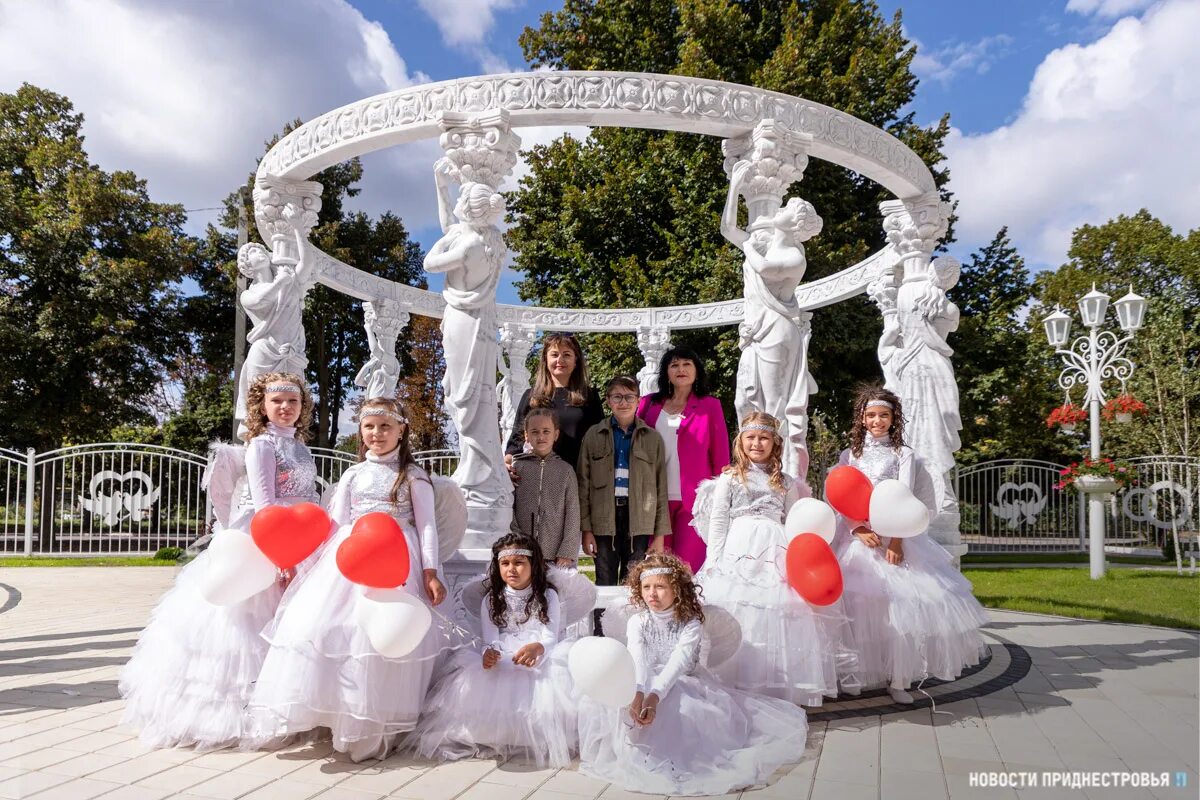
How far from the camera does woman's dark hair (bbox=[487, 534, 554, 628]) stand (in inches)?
154

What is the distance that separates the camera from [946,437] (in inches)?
287

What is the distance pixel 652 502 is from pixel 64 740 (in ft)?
11.1

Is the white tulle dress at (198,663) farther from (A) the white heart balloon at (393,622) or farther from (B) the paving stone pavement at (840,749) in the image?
(A) the white heart balloon at (393,622)

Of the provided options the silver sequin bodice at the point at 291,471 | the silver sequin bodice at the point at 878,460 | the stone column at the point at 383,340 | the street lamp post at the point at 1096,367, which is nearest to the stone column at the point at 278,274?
the silver sequin bodice at the point at 291,471

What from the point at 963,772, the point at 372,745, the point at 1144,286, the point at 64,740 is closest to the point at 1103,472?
the point at 963,772

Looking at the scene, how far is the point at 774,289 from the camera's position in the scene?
5535 mm

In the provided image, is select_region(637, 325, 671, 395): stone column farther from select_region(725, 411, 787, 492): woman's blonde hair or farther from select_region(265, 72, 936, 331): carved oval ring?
select_region(725, 411, 787, 492): woman's blonde hair

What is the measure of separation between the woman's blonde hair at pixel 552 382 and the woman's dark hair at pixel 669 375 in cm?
59

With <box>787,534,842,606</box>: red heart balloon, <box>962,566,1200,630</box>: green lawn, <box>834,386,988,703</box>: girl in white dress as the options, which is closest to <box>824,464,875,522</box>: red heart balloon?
<box>834,386,988,703</box>: girl in white dress

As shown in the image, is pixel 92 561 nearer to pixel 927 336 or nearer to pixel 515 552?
pixel 515 552

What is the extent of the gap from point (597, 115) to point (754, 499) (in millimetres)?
3051

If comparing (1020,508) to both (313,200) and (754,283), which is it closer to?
(754,283)

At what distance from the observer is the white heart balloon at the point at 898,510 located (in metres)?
4.49

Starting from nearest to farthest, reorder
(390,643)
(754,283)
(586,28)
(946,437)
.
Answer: (390,643), (754,283), (946,437), (586,28)
